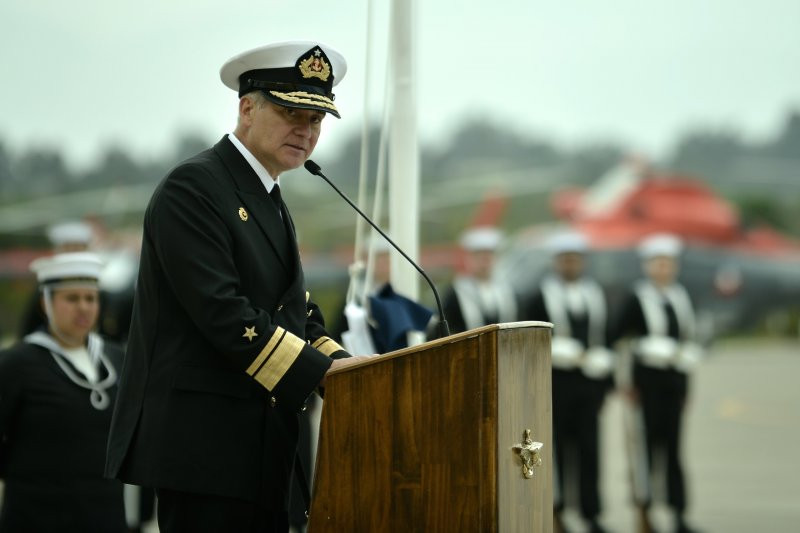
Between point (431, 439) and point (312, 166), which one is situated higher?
point (312, 166)

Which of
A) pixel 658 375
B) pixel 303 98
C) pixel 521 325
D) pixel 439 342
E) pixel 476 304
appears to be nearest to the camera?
pixel 439 342

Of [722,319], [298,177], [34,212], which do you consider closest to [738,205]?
[722,319]

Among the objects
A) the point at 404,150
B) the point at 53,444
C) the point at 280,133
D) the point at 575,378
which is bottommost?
the point at 53,444

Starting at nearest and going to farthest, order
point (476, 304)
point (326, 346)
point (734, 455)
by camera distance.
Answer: point (326, 346) → point (476, 304) → point (734, 455)

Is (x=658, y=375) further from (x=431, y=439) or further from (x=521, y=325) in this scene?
(x=431, y=439)

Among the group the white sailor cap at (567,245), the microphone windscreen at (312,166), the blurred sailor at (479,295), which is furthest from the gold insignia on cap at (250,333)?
the white sailor cap at (567,245)

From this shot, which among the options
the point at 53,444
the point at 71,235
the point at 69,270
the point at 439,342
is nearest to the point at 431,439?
the point at 439,342

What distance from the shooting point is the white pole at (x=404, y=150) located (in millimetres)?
5035

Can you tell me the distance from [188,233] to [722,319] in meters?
28.1

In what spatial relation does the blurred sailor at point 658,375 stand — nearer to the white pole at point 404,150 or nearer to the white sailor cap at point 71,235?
the white sailor cap at point 71,235

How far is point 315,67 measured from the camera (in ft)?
11.0

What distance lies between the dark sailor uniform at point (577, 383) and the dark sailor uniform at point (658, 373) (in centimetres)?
23

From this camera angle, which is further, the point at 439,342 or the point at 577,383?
the point at 577,383

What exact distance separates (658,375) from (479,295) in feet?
4.59
